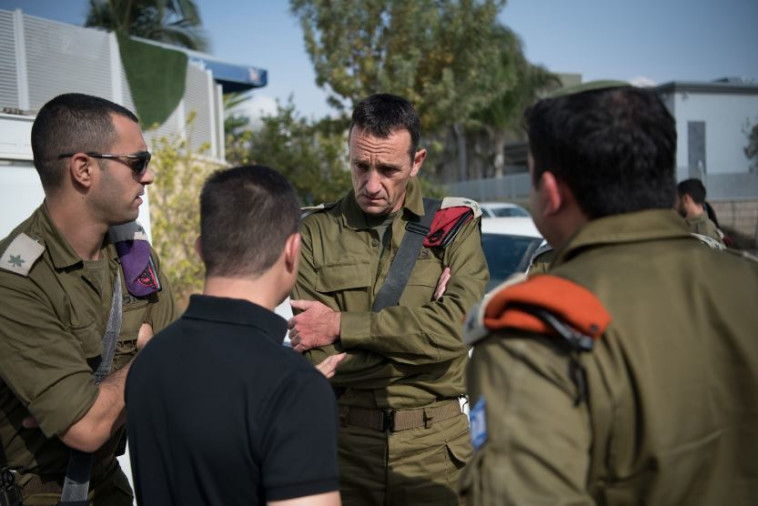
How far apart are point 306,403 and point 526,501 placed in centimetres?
49

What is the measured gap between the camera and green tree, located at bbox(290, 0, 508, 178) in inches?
510

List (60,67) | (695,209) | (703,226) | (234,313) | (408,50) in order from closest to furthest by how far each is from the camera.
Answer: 1. (234,313)
2. (703,226)
3. (695,209)
4. (60,67)
5. (408,50)

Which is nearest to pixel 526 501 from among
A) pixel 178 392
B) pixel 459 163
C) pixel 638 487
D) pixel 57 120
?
pixel 638 487

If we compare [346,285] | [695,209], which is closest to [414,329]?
[346,285]

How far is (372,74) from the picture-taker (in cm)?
1319

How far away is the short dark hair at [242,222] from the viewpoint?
5.01 feet

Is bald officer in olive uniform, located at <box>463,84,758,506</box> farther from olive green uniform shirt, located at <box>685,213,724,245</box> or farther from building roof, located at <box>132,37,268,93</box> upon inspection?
building roof, located at <box>132,37,268,93</box>

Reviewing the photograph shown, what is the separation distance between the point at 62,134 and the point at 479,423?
1766 mm

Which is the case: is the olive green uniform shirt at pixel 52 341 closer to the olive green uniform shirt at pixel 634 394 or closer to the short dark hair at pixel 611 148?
the olive green uniform shirt at pixel 634 394

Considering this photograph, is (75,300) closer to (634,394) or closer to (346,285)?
(346,285)

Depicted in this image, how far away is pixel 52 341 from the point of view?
1.94m

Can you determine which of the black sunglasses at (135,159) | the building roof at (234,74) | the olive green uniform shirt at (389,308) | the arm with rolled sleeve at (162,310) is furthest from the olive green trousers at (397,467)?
the building roof at (234,74)

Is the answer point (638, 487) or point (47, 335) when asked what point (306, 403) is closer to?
point (638, 487)

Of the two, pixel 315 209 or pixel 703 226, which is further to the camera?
pixel 703 226
